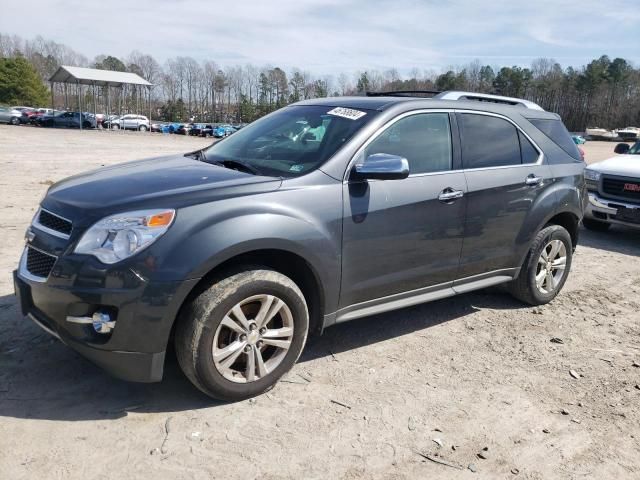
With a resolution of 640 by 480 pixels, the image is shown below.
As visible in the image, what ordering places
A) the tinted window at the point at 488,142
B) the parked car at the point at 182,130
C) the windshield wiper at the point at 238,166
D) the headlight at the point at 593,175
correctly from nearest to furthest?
the windshield wiper at the point at 238,166, the tinted window at the point at 488,142, the headlight at the point at 593,175, the parked car at the point at 182,130

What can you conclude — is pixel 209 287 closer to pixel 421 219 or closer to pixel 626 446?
pixel 421 219

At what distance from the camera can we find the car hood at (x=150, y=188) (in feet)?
10.1

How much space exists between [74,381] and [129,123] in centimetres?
5591

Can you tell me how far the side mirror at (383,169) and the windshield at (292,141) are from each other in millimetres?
248

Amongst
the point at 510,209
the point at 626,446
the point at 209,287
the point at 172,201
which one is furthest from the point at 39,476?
the point at 510,209

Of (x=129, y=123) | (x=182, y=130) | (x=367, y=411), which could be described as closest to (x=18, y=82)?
(x=129, y=123)

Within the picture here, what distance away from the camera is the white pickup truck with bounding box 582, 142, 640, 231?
8.06m

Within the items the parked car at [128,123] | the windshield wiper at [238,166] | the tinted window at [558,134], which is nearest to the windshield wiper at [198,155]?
the windshield wiper at [238,166]

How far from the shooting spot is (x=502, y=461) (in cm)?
293

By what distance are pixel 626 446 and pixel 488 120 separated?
2.67 meters

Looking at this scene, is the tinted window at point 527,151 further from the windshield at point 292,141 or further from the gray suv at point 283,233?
the windshield at point 292,141

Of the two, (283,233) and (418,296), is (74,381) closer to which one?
(283,233)

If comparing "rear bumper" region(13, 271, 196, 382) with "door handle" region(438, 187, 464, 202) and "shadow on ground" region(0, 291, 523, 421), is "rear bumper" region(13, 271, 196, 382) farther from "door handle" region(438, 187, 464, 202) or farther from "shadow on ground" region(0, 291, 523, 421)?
"door handle" region(438, 187, 464, 202)

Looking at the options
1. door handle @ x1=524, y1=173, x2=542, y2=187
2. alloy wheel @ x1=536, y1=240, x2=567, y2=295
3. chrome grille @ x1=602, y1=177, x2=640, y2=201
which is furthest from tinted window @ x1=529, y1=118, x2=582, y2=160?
chrome grille @ x1=602, y1=177, x2=640, y2=201
